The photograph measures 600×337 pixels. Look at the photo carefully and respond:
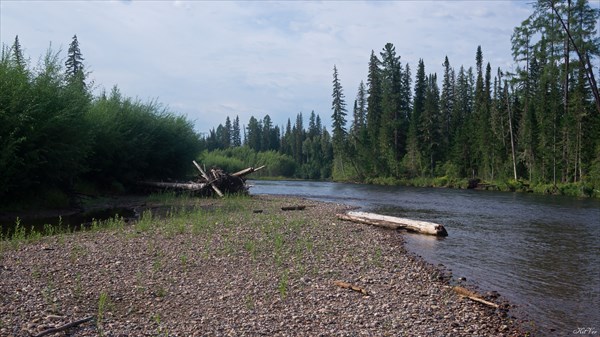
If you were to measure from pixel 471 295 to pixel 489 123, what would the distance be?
60.6 m

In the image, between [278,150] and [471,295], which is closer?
[471,295]

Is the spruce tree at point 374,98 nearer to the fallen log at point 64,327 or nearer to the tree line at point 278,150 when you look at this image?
the tree line at point 278,150

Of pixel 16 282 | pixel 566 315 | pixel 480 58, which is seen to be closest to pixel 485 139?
pixel 480 58

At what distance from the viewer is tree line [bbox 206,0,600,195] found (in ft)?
150

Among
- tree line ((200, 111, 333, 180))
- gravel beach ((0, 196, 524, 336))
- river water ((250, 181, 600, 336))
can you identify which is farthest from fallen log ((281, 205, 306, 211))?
tree line ((200, 111, 333, 180))

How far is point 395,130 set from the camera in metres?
79.9

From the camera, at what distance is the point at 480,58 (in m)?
86.1

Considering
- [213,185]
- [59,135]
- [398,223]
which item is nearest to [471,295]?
[398,223]

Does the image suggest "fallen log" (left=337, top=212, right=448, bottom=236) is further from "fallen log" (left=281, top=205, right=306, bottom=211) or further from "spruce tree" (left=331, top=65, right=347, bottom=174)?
"spruce tree" (left=331, top=65, right=347, bottom=174)

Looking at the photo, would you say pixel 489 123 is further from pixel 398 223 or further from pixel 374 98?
pixel 398 223

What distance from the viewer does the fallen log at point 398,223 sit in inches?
683

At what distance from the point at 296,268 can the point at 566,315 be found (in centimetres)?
569

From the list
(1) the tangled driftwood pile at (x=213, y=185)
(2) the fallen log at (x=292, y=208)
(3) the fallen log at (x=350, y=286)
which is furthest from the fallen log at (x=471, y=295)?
(1) the tangled driftwood pile at (x=213, y=185)

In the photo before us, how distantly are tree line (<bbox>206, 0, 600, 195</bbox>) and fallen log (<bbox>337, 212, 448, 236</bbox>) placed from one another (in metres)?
18.7
